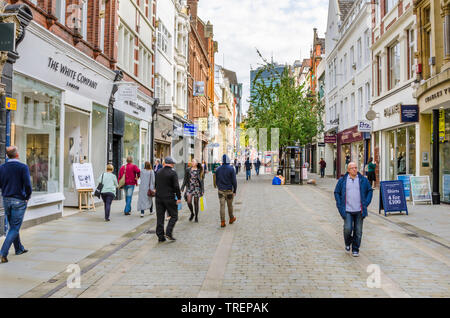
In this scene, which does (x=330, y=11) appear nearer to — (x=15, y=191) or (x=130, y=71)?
(x=130, y=71)

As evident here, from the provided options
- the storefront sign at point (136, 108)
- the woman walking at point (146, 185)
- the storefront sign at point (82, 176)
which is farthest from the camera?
the storefront sign at point (136, 108)

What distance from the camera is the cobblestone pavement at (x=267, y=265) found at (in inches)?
204

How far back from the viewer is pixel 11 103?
9.02 metres

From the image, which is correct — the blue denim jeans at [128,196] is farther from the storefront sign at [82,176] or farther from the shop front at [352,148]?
the shop front at [352,148]

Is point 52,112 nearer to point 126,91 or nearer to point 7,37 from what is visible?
point 7,37

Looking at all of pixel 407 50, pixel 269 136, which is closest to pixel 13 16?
pixel 407 50

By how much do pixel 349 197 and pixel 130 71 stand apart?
1492cm

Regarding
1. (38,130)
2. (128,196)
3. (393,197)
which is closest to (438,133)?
(393,197)

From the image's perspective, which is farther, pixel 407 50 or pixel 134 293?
pixel 407 50

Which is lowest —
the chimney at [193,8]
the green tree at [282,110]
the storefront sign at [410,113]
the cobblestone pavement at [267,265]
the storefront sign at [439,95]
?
the cobblestone pavement at [267,265]

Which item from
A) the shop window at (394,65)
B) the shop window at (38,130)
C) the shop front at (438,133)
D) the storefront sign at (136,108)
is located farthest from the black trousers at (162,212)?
the shop window at (394,65)

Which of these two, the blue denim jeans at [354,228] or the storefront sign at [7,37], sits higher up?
the storefront sign at [7,37]

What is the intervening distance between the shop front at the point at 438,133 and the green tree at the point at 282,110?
14236 millimetres

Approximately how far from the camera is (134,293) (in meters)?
5.07
